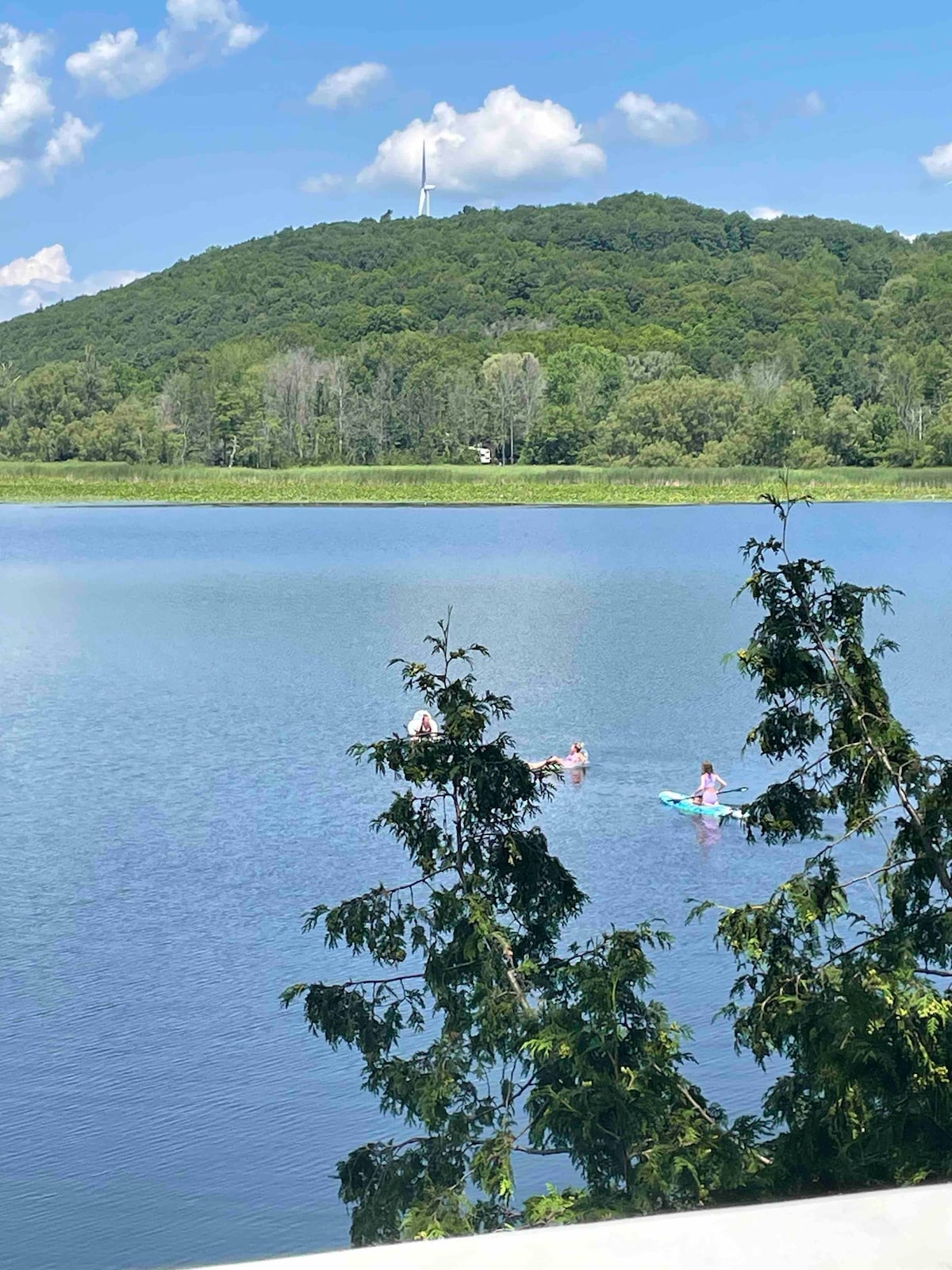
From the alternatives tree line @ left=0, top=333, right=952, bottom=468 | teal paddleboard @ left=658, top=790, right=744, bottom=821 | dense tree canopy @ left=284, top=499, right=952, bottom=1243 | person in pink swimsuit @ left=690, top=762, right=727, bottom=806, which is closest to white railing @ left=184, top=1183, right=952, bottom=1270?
dense tree canopy @ left=284, top=499, right=952, bottom=1243

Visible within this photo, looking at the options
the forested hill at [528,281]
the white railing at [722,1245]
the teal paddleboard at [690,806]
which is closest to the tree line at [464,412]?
the forested hill at [528,281]

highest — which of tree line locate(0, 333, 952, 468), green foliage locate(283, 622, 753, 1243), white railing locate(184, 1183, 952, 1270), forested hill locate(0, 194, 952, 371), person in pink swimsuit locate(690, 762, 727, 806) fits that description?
forested hill locate(0, 194, 952, 371)

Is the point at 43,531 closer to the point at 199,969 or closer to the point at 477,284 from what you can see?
the point at 199,969

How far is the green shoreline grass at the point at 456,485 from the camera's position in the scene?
67.1 m

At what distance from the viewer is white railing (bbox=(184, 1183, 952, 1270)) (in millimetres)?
1565

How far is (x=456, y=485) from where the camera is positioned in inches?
2837

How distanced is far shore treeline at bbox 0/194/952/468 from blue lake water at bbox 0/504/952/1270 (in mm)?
39890

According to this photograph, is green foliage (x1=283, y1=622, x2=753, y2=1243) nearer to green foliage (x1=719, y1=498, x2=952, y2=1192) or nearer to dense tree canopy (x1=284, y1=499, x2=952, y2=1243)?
dense tree canopy (x1=284, y1=499, x2=952, y2=1243)

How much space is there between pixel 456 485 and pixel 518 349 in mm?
20495

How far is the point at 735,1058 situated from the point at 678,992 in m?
0.93

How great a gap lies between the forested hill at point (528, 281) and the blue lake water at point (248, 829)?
57.8 m

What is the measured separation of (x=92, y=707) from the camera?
2006cm

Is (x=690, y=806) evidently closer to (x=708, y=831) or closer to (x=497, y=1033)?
(x=708, y=831)

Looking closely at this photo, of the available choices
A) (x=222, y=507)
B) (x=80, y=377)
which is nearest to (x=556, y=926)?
(x=222, y=507)
